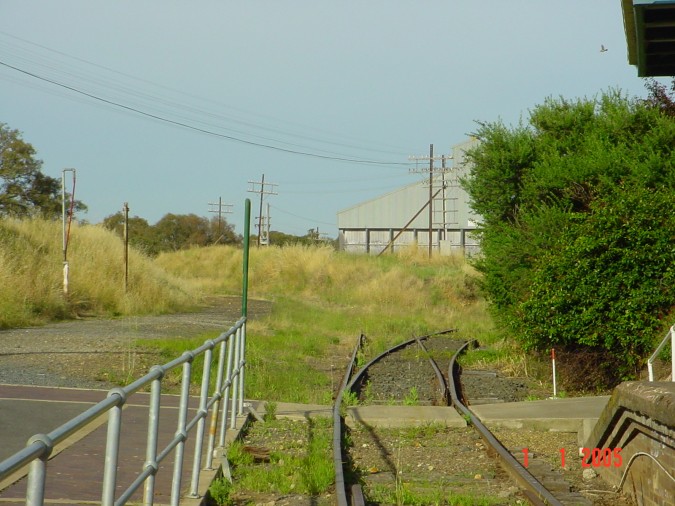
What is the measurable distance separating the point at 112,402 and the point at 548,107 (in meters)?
20.5

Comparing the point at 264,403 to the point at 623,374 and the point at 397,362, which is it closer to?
the point at 623,374

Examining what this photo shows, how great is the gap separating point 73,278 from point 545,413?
71.4 ft

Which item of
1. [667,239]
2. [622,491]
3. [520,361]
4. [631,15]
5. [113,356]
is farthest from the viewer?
[520,361]

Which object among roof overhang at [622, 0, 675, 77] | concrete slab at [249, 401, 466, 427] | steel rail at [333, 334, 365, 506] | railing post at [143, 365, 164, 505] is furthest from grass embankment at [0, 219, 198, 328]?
railing post at [143, 365, 164, 505]

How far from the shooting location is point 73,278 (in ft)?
99.1

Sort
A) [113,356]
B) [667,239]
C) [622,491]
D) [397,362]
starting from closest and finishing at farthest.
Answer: [622,491], [667,239], [113,356], [397,362]

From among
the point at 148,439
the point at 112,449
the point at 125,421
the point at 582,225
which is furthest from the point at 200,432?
the point at 582,225

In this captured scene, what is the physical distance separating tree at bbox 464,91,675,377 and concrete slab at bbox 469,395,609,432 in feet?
7.93

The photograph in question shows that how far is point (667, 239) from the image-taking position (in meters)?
14.5

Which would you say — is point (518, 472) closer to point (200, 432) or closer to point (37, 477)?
point (200, 432)

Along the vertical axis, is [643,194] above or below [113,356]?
above

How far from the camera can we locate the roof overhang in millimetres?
9508

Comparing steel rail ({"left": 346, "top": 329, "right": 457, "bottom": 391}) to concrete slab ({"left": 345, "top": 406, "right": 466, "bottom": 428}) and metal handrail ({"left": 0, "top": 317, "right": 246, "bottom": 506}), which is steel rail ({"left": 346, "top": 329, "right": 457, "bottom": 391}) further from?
metal handrail ({"left": 0, "top": 317, "right": 246, "bottom": 506})

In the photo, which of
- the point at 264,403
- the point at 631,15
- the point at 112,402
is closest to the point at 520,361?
the point at 264,403
